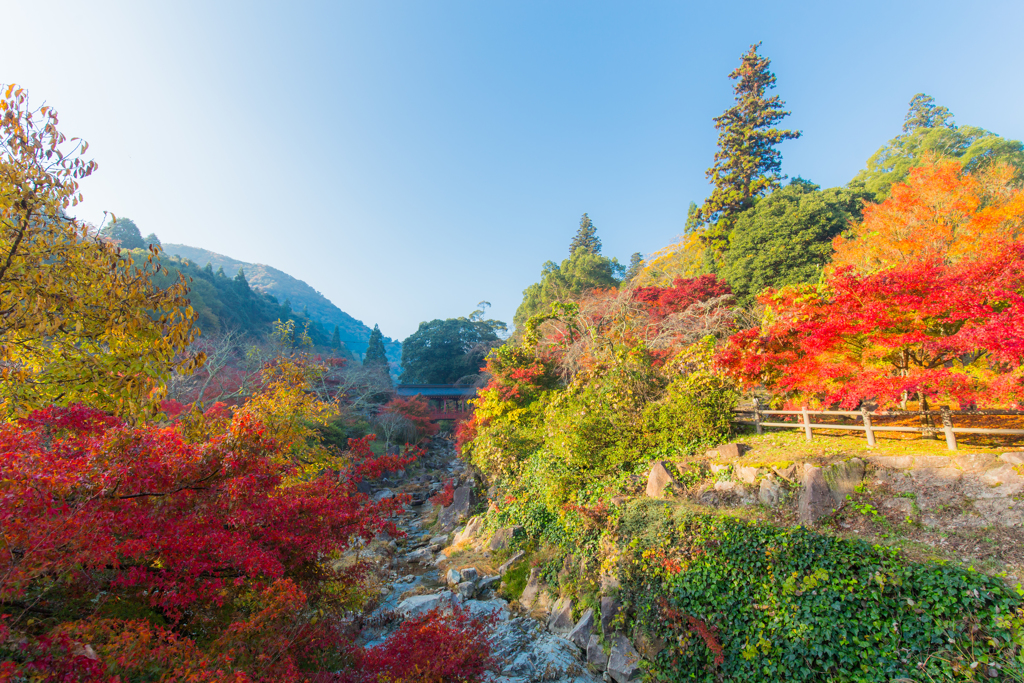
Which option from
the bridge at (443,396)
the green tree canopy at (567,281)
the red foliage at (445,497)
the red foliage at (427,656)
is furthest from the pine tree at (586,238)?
the red foliage at (427,656)

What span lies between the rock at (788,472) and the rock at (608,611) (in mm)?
3314

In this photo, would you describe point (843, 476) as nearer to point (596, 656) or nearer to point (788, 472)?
point (788, 472)

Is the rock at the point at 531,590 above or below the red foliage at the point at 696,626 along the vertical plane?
below

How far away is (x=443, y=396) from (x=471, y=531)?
807 inches

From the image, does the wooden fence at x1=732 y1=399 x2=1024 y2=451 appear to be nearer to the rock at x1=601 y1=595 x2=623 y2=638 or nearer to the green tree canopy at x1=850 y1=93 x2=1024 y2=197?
the rock at x1=601 y1=595 x2=623 y2=638

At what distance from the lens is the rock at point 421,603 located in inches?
298

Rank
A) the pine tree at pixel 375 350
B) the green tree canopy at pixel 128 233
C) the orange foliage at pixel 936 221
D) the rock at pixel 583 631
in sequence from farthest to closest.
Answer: the pine tree at pixel 375 350, the green tree canopy at pixel 128 233, the orange foliage at pixel 936 221, the rock at pixel 583 631

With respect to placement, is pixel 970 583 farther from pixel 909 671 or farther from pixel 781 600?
pixel 781 600

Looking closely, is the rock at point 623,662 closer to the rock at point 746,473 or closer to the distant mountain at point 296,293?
the rock at point 746,473

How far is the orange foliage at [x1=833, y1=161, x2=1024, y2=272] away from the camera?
1113 cm

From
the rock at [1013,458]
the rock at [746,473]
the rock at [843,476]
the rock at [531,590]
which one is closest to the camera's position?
the rock at [1013,458]

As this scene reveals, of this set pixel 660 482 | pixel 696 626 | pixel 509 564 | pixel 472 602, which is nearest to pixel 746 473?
pixel 660 482

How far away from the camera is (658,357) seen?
11094mm

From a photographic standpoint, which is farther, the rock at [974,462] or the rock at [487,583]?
the rock at [487,583]
